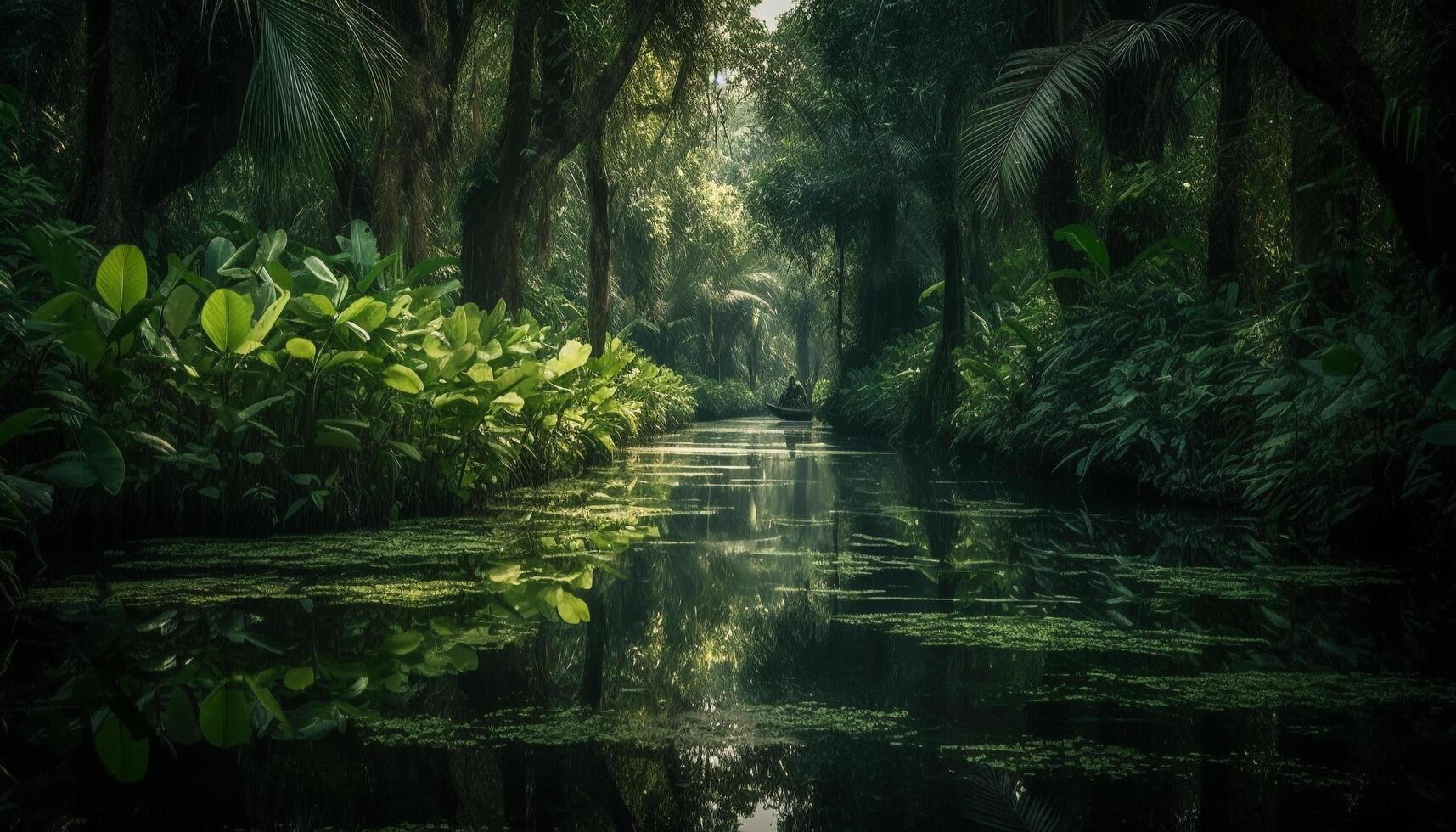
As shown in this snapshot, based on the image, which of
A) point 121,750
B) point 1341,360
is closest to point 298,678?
point 121,750

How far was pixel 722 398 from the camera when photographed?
40812 mm

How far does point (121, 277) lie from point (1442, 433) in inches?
216

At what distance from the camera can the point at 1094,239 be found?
10320mm

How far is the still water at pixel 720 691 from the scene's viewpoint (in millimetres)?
Result: 2146

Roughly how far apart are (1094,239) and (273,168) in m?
6.89

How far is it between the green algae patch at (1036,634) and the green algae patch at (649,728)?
3.09ft

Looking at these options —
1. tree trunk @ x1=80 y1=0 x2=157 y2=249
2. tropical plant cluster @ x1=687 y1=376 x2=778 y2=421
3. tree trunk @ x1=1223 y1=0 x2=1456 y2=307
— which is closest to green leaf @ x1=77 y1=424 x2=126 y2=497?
tree trunk @ x1=80 y1=0 x2=157 y2=249

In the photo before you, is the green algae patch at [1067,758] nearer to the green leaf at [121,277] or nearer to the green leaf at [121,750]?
the green leaf at [121,750]

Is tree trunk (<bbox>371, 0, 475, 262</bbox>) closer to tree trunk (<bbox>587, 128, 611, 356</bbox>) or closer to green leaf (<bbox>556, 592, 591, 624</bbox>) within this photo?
tree trunk (<bbox>587, 128, 611, 356</bbox>)

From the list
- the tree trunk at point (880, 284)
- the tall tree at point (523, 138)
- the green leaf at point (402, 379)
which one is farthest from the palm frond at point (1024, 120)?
the tree trunk at point (880, 284)

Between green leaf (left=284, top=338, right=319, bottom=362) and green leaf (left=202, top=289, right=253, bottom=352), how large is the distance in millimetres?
228

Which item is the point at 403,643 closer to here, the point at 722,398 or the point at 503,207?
the point at 503,207

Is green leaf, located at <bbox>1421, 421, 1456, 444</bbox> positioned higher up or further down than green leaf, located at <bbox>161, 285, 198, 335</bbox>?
further down

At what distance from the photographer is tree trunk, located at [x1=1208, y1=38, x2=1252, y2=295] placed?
923cm
